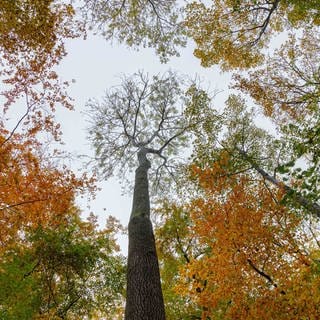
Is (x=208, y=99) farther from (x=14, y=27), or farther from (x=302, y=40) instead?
(x=14, y=27)

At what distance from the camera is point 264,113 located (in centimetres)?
1328

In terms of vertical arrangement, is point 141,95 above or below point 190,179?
→ above

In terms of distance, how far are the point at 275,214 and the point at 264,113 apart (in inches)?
217

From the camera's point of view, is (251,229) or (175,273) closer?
(251,229)

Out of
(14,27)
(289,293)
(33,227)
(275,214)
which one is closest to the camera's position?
(14,27)

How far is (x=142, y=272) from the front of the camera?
4703 mm

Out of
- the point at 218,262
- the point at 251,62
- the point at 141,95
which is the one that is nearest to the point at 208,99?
the point at 251,62

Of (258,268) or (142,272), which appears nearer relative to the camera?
(142,272)

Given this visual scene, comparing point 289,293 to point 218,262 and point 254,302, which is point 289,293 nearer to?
point 254,302

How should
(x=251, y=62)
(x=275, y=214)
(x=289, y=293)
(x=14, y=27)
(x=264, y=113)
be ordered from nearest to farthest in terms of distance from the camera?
(x=14, y=27)
(x=289, y=293)
(x=275, y=214)
(x=251, y=62)
(x=264, y=113)

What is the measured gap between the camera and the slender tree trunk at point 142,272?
13.6ft

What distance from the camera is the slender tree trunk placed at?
414 centimetres

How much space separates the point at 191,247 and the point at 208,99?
683cm

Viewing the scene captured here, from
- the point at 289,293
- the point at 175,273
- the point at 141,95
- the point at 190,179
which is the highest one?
the point at 141,95
